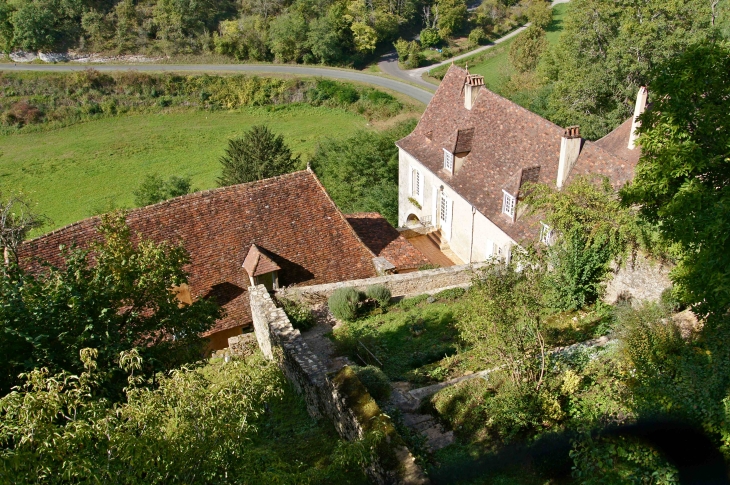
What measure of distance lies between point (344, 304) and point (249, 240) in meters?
4.74

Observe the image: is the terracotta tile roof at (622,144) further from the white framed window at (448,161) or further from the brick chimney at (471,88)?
the white framed window at (448,161)

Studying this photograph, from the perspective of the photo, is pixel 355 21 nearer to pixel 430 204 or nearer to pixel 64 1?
pixel 64 1

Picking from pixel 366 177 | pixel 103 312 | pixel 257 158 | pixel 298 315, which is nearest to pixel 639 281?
pixel 298 315

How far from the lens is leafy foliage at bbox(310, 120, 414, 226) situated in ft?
126

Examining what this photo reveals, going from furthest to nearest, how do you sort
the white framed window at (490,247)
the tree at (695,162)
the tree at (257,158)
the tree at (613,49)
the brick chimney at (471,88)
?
the tree at (257,158) < the tree at (613,49) < the brick chimney at (471,88) < the white framed window at (490,247) < the tree at (695,162)

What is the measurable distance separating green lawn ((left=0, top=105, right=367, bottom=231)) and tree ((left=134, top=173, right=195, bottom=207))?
10750mm

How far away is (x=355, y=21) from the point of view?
7431 centimetres

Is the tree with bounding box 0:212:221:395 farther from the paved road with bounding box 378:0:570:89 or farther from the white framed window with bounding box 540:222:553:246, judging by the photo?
the paved road with bounding box 378:0:570:89

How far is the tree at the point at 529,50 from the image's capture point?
58.8m

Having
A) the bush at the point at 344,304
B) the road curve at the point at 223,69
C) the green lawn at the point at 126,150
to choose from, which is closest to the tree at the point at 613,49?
the green lawn at the point at 126,150

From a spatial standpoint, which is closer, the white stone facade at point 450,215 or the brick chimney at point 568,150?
the brick chimney at point 568,150

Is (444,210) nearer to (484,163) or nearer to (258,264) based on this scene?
(484,163)

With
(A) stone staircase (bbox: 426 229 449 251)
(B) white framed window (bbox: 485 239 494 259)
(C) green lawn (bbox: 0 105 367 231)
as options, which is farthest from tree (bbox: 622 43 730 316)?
(C) green lawn (bbox: 0 105 367 231)

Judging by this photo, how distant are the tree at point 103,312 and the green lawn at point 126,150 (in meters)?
35.6
